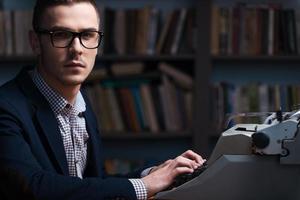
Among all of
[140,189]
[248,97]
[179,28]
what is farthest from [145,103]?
[140,189]

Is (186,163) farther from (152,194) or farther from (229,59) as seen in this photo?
(229,59)

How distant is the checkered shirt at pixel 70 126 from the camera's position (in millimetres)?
1608

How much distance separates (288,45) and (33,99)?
212cm

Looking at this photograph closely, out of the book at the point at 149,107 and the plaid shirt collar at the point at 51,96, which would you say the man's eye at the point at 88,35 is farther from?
the book at the point at 149,107

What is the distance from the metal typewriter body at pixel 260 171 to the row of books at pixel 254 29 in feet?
6.84

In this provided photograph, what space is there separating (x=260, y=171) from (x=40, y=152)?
56 centimetres

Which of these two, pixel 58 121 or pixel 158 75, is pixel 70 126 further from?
pixel 158 75

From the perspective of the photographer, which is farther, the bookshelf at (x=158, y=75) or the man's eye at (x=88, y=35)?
the bookshelf at (x=158, y=75)

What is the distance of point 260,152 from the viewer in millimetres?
1267

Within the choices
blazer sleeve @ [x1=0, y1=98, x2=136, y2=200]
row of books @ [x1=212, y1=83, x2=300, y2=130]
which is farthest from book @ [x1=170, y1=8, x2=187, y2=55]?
blazer sleeve @ [x1=0, y1=98, x2=136, y2=200]

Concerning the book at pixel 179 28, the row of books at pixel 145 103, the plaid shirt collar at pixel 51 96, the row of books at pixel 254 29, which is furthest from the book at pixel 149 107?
the plaid shirt collar at pixel 51 96

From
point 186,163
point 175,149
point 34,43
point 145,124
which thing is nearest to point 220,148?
point 186,163

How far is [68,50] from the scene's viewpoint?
154 centimetres

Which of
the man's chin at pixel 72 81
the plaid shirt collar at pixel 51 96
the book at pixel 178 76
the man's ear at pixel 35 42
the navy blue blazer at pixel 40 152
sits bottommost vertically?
the book at pixel 178 76
